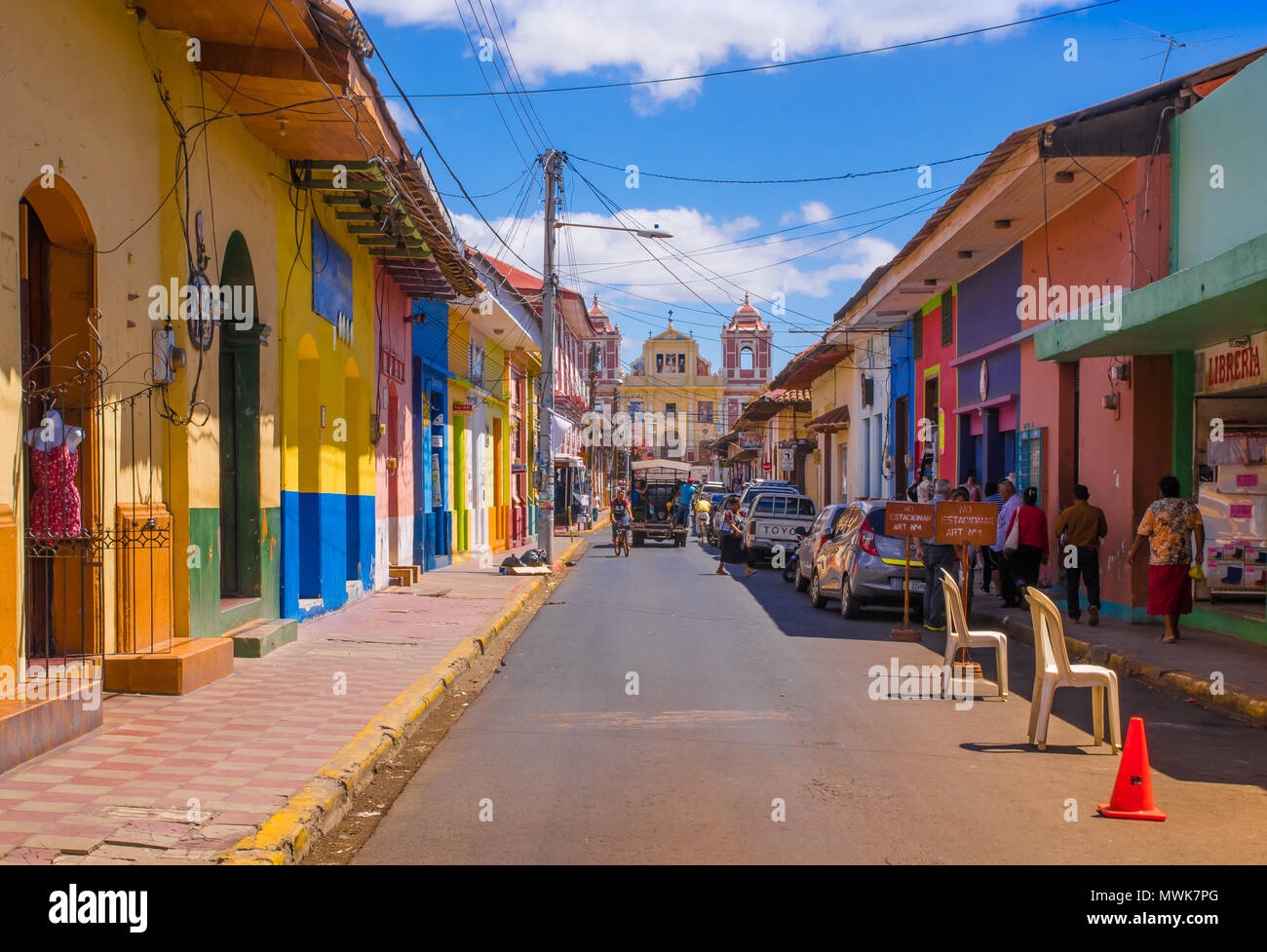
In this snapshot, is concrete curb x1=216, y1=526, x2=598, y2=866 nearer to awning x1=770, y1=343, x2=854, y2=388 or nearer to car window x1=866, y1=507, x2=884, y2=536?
car window x1=866, y1=507, x2=884, y2=536

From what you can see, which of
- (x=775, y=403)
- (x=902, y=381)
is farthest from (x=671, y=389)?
(x=902, y=381)

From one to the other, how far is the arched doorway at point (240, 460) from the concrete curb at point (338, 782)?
2678mm

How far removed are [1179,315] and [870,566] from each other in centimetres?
527

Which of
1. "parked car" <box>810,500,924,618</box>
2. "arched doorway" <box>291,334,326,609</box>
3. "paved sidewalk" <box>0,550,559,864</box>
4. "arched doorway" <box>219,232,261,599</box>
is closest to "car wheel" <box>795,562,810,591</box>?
"parked car" <box>810,500,924,618</box>

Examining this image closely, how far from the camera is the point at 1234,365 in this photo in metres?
13.0

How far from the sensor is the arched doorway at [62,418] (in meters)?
7.89

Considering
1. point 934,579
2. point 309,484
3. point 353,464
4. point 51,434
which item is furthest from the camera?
point 353,464

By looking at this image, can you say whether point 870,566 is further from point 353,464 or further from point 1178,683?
point 353,464

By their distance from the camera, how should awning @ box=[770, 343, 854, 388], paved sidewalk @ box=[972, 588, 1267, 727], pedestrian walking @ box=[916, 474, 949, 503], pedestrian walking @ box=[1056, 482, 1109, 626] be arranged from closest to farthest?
paved sidewalk @ box=[972, 588, 1267, 727] → pedestrian walking @ box=[1056, 482, 1109, 626] → pedestrian walking @ box=[916, 474, 949, 503] → awning @ box=[770, 343, 854, 388]

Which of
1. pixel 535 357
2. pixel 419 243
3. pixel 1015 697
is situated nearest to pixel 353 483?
pixel 419 243

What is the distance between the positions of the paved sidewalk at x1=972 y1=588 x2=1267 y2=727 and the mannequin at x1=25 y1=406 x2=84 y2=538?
8551 millimetres

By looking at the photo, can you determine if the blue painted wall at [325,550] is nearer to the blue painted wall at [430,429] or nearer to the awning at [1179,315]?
the blue painted wall at [430,429]

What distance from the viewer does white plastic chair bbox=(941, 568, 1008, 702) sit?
9.36m

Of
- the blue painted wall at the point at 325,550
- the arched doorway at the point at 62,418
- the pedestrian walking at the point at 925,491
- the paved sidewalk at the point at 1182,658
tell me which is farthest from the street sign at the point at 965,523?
the pedestrian walking at the point at 925,491
